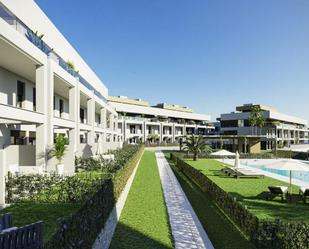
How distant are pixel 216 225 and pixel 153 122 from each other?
7440cm

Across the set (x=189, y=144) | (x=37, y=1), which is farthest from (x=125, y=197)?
(x=189, y=144)

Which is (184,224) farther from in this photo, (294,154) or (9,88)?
(294,154)

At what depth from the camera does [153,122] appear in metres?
86.5

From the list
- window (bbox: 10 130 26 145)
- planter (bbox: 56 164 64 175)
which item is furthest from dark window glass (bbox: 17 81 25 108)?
planter (bbox: 56 164 64 175)

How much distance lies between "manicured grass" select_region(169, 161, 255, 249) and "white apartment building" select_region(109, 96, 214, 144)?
5999 centimetres

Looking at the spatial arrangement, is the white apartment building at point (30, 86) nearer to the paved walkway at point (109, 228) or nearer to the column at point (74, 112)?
the column at point (74, 112)

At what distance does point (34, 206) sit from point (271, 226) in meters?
Answer: 9.84

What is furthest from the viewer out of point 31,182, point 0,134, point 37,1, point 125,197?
point 37,1

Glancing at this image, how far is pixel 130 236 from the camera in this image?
34.5 feet

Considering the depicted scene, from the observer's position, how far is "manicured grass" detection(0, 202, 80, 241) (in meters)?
11.2

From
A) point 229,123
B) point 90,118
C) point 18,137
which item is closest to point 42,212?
point 18,137

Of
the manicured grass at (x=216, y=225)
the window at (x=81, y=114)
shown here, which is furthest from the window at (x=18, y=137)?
the window at (x=81, y=114)

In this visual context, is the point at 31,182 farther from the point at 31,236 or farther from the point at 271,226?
the point at 271,226

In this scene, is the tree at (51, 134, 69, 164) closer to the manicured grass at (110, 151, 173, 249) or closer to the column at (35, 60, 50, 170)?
the column at (35, 60, 50, 170)
